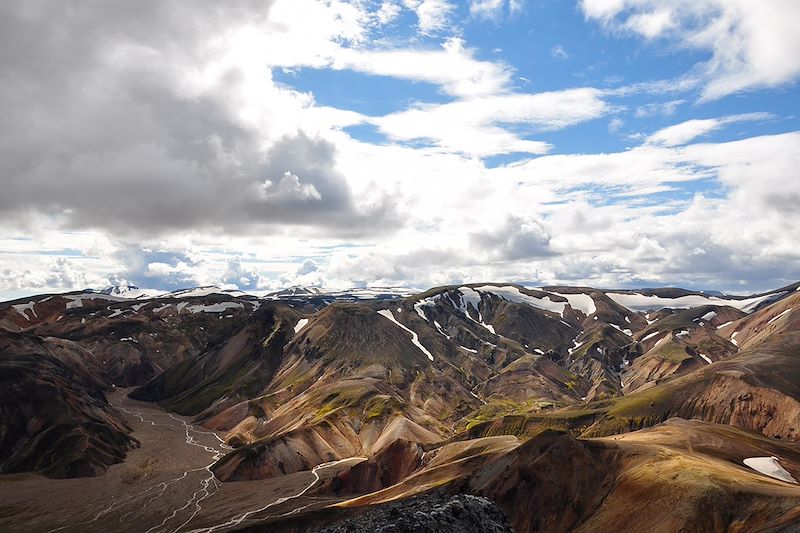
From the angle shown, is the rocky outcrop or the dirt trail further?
the dirt trail

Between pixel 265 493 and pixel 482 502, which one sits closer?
pixel 482 502

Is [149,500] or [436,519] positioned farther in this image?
[149,500]

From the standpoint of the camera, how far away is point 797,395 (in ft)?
653

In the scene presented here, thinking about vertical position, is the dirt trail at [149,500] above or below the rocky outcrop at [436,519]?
below

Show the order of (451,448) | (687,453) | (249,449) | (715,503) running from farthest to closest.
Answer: (249,449) < (451,448) < (687,453) < (715,503)

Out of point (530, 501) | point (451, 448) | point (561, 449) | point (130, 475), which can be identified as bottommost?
point (130, 475)

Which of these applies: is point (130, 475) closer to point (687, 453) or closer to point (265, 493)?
point (265, 493)

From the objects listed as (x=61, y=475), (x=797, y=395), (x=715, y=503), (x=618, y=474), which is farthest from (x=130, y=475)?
(x=797, y=395)

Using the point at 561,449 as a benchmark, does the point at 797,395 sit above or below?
below

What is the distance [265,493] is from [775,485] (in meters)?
122

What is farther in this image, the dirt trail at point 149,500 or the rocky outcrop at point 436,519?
the dirt trail at point 149,500

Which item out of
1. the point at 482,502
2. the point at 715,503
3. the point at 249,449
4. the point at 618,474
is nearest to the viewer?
the point at 482,502

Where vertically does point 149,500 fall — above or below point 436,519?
below

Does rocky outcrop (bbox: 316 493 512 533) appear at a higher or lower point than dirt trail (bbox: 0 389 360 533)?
higher
